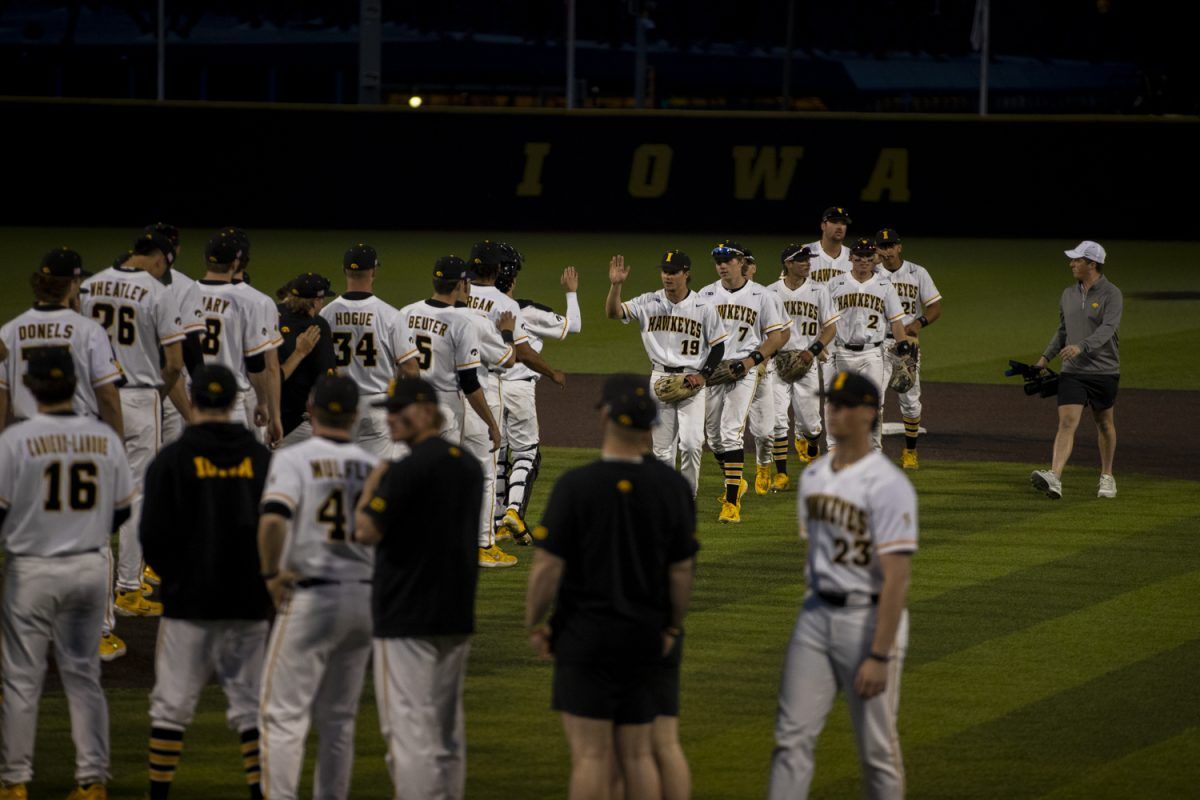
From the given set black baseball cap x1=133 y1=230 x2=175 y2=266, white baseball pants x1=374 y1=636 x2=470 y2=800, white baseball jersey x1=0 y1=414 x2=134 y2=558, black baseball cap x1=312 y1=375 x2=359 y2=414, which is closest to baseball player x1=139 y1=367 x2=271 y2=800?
white baseball jersey x1=0 y1=414 x2=134 y2=558

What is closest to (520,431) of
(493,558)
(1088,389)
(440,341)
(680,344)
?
Answer: (493,558)

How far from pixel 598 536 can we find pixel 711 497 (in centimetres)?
849

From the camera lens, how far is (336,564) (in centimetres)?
668

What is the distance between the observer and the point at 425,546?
6.46m

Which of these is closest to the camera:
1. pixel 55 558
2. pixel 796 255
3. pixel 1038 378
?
pixel 55 558

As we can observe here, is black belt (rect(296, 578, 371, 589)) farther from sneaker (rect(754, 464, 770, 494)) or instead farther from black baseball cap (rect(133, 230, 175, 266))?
sneaker (rect(754, 464, 770, 494))

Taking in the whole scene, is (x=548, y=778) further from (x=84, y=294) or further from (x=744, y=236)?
(x=744, y=236)

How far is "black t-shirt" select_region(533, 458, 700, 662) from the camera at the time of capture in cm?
615

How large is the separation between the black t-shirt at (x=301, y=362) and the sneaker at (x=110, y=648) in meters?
2.08

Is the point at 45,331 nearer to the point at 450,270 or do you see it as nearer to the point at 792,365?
the point at 450,270

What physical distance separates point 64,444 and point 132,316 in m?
3.14

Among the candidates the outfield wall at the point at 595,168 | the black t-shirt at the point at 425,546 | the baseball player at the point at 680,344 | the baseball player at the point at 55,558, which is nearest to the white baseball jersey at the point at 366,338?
the baseball player at the point at 680,344

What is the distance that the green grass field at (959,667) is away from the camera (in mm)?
7742

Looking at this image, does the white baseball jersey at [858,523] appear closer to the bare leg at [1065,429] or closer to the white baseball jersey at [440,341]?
the white baseball jersey at [440,341]
